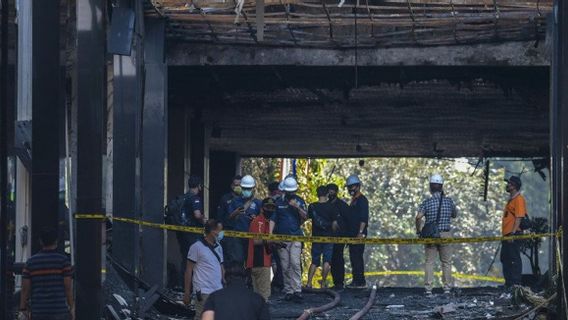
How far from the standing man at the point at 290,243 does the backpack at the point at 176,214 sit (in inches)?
63.8

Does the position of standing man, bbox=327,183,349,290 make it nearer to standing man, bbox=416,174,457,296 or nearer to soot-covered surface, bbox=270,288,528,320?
soot-covered surface, bbox=270,288,528,320

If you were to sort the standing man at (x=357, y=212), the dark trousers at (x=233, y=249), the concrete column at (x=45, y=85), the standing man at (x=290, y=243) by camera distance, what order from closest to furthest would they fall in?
the concrete column at (x=45, y=85) < the dark trousers at (x=233, y=249) < the standing man at (x=290, y=243) < the standing man at (x=357, y=212)

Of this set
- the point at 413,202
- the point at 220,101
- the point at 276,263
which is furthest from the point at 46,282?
the point at 413,202

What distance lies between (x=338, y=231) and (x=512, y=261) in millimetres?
3071

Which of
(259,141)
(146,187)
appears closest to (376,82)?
(146,187)

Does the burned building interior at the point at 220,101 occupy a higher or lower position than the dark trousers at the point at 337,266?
higher

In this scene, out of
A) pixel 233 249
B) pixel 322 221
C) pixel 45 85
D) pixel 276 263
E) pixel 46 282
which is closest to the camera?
pixel 46 282

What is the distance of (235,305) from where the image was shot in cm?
1043

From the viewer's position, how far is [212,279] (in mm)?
15836

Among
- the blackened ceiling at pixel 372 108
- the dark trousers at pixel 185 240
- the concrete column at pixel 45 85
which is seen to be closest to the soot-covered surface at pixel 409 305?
the dark trousers at pixel 185 240

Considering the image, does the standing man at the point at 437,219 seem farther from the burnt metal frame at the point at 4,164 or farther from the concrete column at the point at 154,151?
the burnt metal frame at the point at 4,164

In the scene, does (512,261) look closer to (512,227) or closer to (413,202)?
(512,227)

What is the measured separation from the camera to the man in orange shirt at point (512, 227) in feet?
73.8

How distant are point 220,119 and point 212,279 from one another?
12.4 m
